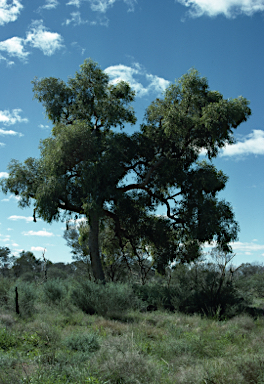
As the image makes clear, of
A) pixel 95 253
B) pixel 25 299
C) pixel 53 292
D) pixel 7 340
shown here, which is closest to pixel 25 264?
pixel 95 253

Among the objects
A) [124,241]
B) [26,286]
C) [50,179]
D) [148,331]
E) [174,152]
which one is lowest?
[148,331]

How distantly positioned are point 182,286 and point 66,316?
6.73 metres

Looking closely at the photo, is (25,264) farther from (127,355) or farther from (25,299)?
(127,355)

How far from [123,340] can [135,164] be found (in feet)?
50.7

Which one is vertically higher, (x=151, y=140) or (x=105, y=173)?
(x=151, y=140)

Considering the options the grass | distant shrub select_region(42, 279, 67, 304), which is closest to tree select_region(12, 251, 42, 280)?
distant shrub select_region(42, 279, 67, 304)

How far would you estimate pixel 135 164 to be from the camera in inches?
842

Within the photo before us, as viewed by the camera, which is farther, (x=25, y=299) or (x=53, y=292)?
(x=53, y=292)

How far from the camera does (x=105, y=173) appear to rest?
18.4m

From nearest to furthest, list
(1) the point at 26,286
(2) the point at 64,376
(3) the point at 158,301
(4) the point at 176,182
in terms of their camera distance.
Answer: (2) the point at 64,376
(1) the point at 26,286
(3) the point at 158,301
(4) the point at 176,182

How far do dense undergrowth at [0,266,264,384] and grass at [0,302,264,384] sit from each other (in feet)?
0.05

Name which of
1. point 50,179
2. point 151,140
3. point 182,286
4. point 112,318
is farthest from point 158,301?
point 151,140

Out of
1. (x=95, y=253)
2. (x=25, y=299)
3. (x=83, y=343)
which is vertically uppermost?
(x=95, y=253)

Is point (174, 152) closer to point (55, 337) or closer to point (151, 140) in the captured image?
point (151, 140)
